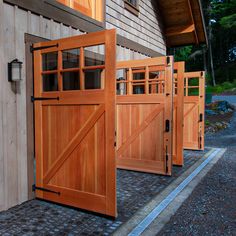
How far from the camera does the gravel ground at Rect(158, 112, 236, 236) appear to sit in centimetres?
297

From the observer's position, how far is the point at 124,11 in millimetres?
6203

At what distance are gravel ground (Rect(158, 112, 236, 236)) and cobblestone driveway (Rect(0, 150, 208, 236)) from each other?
0.54 meters

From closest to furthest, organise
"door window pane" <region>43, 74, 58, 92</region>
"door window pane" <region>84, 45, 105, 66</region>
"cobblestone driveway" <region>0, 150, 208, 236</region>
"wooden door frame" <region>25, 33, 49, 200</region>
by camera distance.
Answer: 1. "cobblestone driveway" <region>0, 150, 208, 236</region>
2. "wooden door frame" <region>25, 33, 49, 200</region>
3. "door window pane" <region>43, 74, 58, 92</region>
4. "door window pane" <region>84, 45, 105, 66</region>

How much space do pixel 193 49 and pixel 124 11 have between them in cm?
2479

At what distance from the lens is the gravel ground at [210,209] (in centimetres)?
297

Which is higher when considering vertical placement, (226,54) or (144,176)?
(226,54)

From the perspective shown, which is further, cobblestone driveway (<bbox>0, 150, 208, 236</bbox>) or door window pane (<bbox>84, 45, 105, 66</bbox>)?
door window pane (<bbox>84, 45, 105, 66</bbox>)

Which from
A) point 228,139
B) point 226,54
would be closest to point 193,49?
point 226,54

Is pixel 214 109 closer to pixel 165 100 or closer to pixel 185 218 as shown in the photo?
pixel 165 100

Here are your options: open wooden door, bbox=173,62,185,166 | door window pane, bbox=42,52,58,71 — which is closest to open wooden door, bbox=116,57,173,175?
open wooden door, bbox=173,62,185,166

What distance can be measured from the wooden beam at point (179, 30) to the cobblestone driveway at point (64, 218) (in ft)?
18.4

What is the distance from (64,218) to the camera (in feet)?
10.4

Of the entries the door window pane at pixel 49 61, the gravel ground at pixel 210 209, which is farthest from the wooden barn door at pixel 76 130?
the gravel ground at pixel 210 209

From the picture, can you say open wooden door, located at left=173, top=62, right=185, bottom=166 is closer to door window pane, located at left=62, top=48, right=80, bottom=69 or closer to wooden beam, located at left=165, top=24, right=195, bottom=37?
door window pane, located at left=62, top=48, right=80, bottom=69
